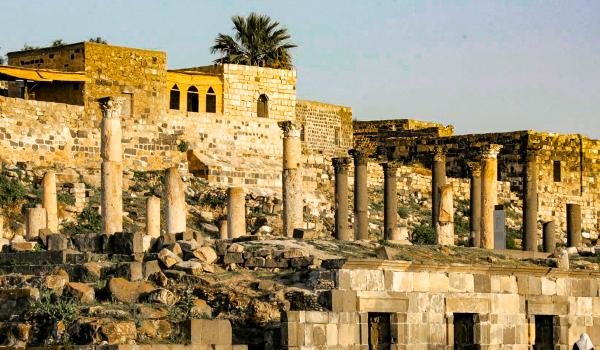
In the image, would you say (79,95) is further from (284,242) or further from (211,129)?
(284,242)

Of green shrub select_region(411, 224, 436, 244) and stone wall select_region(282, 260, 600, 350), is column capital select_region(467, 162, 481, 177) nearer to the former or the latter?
green shrub select_region(411, 224, 436, 244)

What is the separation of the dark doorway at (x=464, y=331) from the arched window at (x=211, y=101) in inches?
1115

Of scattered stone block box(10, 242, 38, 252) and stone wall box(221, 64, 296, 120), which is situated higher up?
stone wall box(221, 64, 296, 120)

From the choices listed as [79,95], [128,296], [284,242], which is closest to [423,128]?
[79,95]

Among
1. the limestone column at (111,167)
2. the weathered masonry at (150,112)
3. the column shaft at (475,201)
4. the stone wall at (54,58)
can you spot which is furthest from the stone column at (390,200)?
the limestone column at (111,167)

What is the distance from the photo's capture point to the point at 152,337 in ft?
109

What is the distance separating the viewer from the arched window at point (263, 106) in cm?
6812

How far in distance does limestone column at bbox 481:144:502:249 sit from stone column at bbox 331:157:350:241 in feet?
13.1

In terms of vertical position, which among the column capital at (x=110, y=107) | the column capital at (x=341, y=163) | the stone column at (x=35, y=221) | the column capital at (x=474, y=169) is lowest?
the stone column at (x=35, y=221)

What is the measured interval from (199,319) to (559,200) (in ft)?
148

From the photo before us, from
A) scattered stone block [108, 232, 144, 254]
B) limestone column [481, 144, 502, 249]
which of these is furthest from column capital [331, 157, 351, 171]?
scattered stone block [108, 232, 144, 254]

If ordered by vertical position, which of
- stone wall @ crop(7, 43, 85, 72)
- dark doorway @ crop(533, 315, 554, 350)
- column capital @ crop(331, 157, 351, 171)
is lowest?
dark doorway @ crop(533, 315, 554, 350)

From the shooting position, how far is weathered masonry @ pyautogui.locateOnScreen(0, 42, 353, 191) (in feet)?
198

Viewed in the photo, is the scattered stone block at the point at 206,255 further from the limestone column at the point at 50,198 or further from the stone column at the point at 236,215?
the limestone column at the point at 50,198
